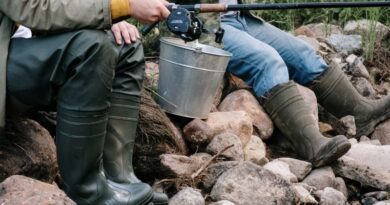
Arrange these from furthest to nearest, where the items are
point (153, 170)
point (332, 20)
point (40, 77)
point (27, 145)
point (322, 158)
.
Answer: point (332, 20)
point (322, 158)
point (153, 170)
point (27, 145)
point (40, 77)

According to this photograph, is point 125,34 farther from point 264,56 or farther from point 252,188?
point 264,56

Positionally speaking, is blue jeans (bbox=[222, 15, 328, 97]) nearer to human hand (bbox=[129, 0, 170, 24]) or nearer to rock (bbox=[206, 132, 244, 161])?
rock (bbox=[206, 132, 244, 161])

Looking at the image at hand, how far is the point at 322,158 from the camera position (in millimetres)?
4125

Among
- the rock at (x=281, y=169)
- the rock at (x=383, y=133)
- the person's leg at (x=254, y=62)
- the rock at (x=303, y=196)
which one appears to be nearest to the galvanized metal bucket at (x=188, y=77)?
the person's leg at (x=254, y=62)

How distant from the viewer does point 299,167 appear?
4090 mm

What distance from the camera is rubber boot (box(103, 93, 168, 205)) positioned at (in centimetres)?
299

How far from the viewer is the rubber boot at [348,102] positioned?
4941mm

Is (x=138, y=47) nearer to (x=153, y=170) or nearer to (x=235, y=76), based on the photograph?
(x=153, y=170)

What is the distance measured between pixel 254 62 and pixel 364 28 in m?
1.99

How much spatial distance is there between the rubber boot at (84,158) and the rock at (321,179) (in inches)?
53.3

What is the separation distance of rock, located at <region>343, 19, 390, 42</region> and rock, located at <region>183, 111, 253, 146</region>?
2.12m

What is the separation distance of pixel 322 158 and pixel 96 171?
1.63 meters

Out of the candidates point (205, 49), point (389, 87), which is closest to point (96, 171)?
point (205, 49)

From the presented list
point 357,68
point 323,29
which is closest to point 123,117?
point 357,68
